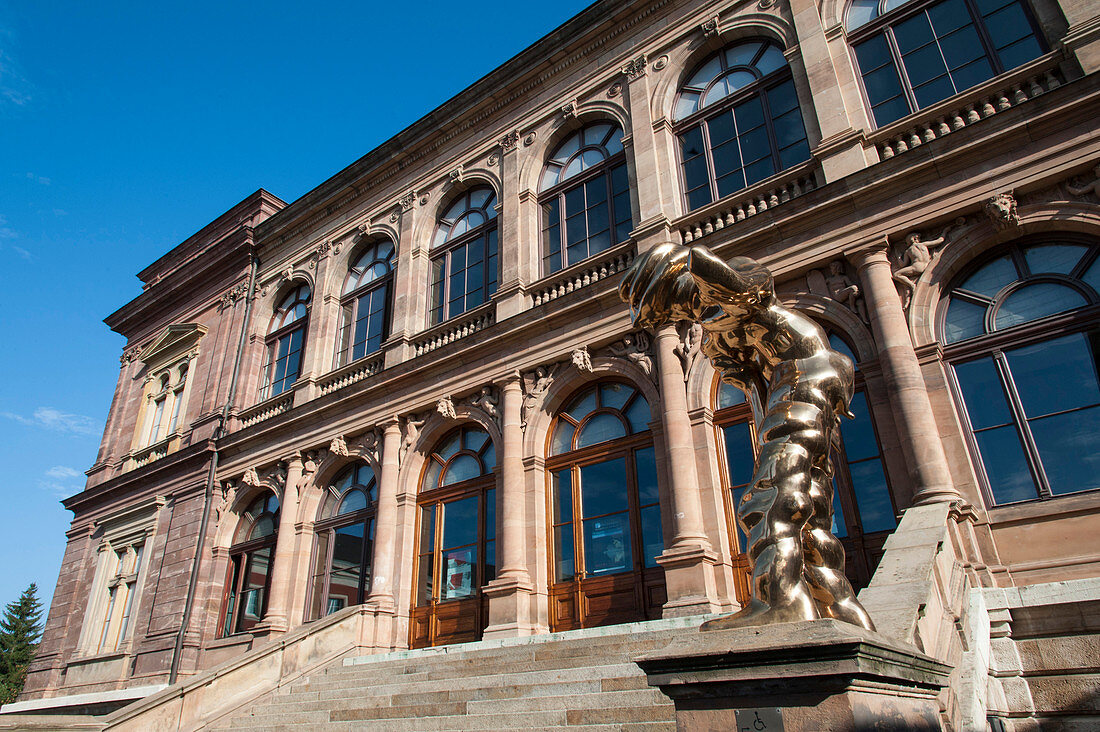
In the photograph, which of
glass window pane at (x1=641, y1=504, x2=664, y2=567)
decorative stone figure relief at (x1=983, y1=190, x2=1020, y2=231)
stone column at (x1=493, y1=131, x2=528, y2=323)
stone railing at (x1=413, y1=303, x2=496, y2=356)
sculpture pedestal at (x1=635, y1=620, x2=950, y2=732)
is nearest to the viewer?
sculpture pedestal at (x1=635, y1=620, x2=950, y2=732)

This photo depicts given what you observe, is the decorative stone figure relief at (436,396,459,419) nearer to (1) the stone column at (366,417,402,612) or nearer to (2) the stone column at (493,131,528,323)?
(1) the stone column at (366,417,402,612)

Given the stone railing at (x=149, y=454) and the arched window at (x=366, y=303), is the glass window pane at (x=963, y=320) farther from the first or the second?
the stone railing at (x=149, y=454)

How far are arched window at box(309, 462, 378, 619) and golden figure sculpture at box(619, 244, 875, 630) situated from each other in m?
10.5

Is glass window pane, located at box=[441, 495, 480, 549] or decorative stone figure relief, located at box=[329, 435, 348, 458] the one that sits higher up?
decorative stone figure relief, located at box=[329, 435, 348, 458]

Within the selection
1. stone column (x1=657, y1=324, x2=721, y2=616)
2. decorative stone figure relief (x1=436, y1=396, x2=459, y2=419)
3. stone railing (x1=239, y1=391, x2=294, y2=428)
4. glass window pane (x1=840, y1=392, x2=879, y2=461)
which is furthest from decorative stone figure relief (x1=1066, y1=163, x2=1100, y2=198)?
stone railing (x1=239, y1=391, x2=294, y2=428)

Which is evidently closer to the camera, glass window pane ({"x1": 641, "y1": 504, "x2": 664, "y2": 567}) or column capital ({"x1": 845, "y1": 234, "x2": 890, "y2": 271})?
column capital ({"x1": 845, "y1": 234, "x2": 890, "y2": 271})

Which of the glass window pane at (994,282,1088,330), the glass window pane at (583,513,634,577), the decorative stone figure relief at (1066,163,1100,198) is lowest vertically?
the glass window pane at (583,513,634,577)

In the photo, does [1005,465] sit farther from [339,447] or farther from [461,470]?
[339,447]

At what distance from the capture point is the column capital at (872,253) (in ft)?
28.9

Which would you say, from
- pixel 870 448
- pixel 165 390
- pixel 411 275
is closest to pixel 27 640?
pixel 165 390

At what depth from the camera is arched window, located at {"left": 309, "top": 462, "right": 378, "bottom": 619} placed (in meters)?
13.4

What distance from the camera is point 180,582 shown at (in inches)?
616

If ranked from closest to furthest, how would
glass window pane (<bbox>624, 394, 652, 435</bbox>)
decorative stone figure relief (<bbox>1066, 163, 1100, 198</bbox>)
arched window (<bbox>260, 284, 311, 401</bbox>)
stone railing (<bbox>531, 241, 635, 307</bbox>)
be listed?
decorative stone figure relief (<bbox>1066, 163, 1100, 198</bbox>)
glass window pane (<bbox>624, 394, 652, 435</bbox>)
stone railing (<bbox>531, 241, 635, 307</bbox>)
arched window (<bbox>260, 284, 311, 401</bbox>)

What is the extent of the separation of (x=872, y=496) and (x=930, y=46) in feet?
20.6
